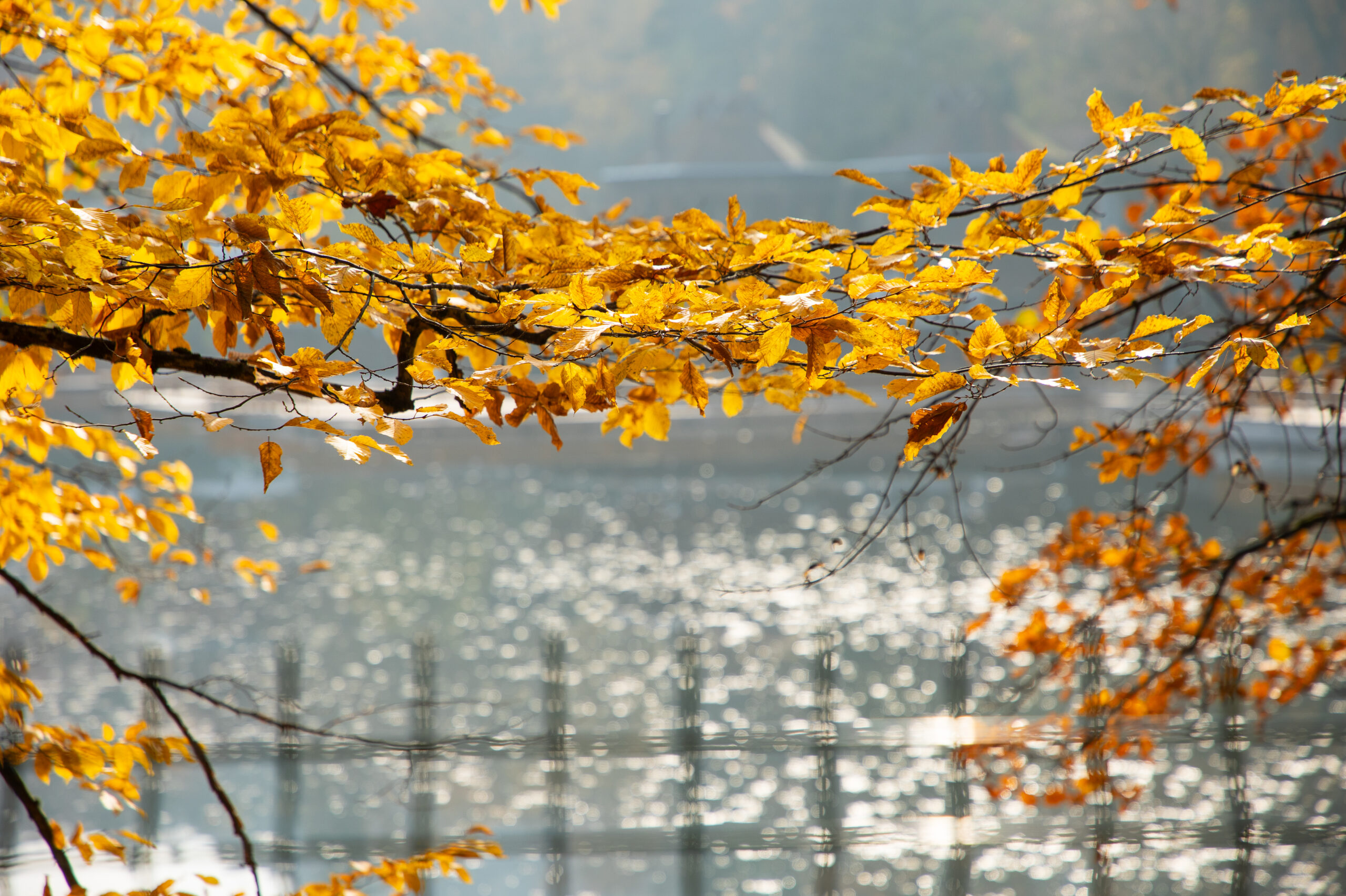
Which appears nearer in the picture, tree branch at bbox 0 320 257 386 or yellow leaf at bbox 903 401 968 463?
yellow leaf at bbox 903 401 968 463

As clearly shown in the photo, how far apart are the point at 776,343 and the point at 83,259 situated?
2.31 feet

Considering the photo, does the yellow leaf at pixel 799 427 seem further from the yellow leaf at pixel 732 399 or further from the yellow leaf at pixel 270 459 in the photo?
the yellow leaf at pixel 270 459

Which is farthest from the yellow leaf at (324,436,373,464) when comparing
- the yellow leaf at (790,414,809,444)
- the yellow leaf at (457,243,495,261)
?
the yellow leaf at (790,414,809,444)

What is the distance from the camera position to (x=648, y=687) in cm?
792

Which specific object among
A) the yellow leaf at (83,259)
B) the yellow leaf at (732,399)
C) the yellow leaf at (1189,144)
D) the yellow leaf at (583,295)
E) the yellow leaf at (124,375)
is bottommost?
the yellow leaf at (583,295)

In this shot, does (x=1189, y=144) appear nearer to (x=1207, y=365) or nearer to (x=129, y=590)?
(x=1207, y=365)

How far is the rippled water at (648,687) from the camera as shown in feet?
10.2

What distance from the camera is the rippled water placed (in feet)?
10.2

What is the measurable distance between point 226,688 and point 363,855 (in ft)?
17.9

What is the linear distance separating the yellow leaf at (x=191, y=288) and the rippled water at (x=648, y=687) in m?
0.86

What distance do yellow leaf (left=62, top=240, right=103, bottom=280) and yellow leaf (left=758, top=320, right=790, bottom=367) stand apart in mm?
676

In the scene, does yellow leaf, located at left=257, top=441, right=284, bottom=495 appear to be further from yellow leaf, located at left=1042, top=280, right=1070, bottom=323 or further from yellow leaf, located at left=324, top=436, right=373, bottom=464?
yellow leaf, located at left=1042, top=280, right=1070, bottom=323

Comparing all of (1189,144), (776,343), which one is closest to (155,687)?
(776,343)

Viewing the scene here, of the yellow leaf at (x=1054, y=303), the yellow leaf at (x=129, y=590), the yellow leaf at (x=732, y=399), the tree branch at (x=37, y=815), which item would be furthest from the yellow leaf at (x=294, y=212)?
the yellow leaf at (x=129, y=590)
